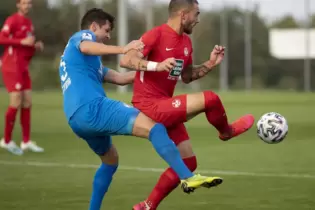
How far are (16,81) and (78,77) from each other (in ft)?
23.9

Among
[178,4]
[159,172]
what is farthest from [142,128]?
[159,172]

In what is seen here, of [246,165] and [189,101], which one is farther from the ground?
[189,101]

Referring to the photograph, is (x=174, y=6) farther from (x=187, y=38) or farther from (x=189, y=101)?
(x=189, y=101)

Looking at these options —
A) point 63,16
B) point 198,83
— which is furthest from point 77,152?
point 63,16

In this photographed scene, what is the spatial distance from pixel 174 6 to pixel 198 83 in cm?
3605

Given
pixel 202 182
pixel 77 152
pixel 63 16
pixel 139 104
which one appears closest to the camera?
pixel 202 182

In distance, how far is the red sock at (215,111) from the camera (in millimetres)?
7731

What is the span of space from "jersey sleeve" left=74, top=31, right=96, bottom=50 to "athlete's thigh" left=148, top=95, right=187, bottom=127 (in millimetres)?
852

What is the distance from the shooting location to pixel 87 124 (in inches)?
303

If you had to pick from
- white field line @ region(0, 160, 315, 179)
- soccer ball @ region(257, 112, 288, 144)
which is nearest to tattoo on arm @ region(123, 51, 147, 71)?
soccer ball @ region(257, 112, 288, 144)

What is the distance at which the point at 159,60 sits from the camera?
26.9ft

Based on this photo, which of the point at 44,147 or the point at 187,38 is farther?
the point at 44,147

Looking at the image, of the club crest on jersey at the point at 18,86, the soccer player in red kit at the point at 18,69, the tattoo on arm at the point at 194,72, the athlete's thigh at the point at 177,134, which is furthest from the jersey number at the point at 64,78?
the club crest on jersey at the point at 18,86

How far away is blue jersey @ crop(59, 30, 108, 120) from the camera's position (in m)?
7.80
